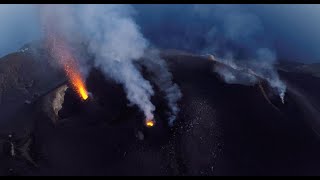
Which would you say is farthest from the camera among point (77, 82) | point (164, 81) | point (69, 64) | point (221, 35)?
point (221, 35)

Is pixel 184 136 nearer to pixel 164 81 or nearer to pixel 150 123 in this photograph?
pixel 150 123

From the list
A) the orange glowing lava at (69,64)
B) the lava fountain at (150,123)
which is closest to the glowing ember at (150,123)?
the lava fountain at (150,123)

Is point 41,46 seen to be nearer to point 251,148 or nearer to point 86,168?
point 86,168

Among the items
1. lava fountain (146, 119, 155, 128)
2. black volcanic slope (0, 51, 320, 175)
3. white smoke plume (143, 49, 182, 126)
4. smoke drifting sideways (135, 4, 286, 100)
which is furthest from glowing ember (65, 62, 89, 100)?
smoke drifting sideways (135, 4, 286, 100)

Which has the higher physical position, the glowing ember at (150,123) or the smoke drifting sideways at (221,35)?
the glowing ember at (150,123)

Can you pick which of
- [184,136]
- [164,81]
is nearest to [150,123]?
[184,136]

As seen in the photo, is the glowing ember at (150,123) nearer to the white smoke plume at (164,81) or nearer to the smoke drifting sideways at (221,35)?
the white smoke plume at (164,81)

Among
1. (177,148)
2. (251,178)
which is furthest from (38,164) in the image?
(251,178)
